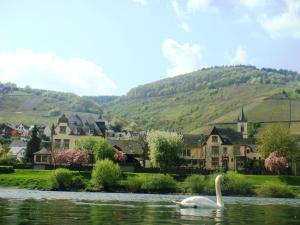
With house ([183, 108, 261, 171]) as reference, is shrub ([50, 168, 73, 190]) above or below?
below

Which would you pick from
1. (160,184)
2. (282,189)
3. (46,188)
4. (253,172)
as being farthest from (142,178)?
(253,172)

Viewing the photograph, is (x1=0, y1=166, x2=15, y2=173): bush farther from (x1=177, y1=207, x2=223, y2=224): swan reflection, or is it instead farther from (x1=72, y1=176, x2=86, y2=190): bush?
(x1=177, y1=207, x2=223, y2=224): swan reflection

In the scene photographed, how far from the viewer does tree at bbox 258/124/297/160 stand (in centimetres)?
14012

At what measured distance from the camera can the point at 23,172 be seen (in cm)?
12631

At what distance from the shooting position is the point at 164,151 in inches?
5404

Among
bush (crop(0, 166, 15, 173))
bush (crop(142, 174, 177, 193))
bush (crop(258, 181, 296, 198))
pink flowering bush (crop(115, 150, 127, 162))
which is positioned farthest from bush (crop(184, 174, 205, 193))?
pink flowering bush (crop(115, 150, 127, 162))

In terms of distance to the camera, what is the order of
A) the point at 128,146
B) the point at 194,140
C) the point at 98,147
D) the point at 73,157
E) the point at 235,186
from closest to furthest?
the point at 235,186, the point at 98,147, the point at 73,157, the point at 128,146, the point at 194,140

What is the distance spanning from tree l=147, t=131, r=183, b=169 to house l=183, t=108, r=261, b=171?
19.6 metres

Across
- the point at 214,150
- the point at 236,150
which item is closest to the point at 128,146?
the point at 214,150

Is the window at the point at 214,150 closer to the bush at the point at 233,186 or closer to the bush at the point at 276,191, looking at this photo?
the bush at the point at 233,186

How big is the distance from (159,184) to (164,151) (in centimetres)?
3422

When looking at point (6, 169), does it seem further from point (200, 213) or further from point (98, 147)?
point (200, 213)

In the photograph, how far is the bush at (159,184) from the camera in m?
102

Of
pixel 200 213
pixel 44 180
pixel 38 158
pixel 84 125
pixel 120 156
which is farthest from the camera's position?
pixel 84 125
